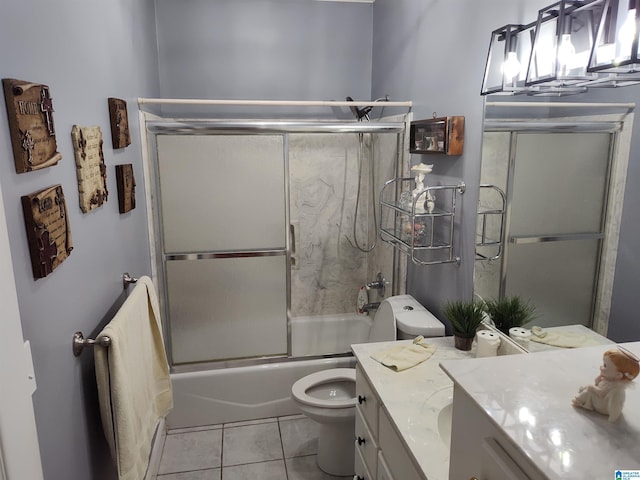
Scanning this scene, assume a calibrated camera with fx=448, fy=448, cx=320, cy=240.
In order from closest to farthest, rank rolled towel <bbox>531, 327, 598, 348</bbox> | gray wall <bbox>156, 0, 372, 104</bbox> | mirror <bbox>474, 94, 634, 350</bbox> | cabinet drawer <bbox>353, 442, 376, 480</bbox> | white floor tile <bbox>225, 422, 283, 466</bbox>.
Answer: mirror <bbox>474, 94, 634, 350</bbox>
rolled towel <bbox>531, 327, 598, 348</bbox>
cabinet drawer <bbox>353, 442, 376, 480</bbox>
white floor tile <bbox>225, 422, 283, 466</bbox>
gray wall <bbox>156, 0, 372, 104</bbox>

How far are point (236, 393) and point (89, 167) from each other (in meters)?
1.77

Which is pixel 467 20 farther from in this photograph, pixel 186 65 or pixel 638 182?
pixel 186 65

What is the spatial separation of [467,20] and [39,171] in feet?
5.87

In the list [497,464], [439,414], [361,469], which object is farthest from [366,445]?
[497,464]

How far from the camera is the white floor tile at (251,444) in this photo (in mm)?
2531

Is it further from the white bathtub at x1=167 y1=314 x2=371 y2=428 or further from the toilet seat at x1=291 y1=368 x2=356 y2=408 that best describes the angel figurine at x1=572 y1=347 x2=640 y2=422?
the white bathtub at x1=167 y1=314 x2=371 y2=428

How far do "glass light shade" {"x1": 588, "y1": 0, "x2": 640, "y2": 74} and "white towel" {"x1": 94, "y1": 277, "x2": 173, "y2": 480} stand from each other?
5.33 ft

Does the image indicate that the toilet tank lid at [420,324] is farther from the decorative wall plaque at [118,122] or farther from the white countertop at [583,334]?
the decorative wall plaque at [118,122]

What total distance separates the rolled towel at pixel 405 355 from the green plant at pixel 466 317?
0.14 metres

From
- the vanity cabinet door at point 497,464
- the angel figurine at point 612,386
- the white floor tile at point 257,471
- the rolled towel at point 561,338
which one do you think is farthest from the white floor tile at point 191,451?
the angel figurine at point 612,386

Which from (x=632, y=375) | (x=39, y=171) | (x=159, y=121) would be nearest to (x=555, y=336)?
(x=632, y=375)

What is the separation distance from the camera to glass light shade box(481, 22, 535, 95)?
1594 mm

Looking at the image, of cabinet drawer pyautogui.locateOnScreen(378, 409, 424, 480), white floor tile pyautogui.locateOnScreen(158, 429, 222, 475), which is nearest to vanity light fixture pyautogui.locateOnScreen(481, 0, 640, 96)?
cabinet drawer pyautogui.locateOnScreen(378, 409, 424, 480)

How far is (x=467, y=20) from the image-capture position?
6.50 feet
